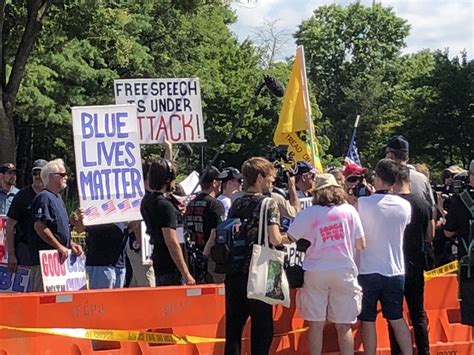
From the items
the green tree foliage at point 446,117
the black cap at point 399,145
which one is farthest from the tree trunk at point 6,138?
the green tree foliage at point 446,117

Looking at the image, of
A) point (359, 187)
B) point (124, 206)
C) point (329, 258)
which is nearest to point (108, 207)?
point (124, 206)

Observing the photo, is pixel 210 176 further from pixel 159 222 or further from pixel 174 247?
pixel 174 247

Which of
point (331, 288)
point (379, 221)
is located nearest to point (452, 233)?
point (379, 221)

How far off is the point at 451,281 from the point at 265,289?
9.62 feet

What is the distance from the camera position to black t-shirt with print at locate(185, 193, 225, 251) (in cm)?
827

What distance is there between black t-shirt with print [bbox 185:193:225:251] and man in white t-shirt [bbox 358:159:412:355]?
5.07 ft

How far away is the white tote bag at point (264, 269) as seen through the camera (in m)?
6.47

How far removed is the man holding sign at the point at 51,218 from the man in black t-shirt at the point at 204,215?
3.67 feet

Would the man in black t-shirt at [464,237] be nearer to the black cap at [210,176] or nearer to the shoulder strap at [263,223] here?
the shoulder strap at [263,223]

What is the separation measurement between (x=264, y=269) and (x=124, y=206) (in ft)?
7.30

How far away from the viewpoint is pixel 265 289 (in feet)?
21.3

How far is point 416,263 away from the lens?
7.61 m

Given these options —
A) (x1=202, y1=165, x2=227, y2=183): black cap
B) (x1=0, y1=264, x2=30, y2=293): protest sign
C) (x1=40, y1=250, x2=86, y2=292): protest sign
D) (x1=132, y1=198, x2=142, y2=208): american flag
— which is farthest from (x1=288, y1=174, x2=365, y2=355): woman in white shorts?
(x1=0, y1=264, x2=30, y2=293): protest sign

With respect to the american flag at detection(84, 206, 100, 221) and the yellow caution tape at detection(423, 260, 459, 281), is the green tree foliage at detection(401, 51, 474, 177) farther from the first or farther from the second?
the american flag at detection(84, 206, 100, 221)
